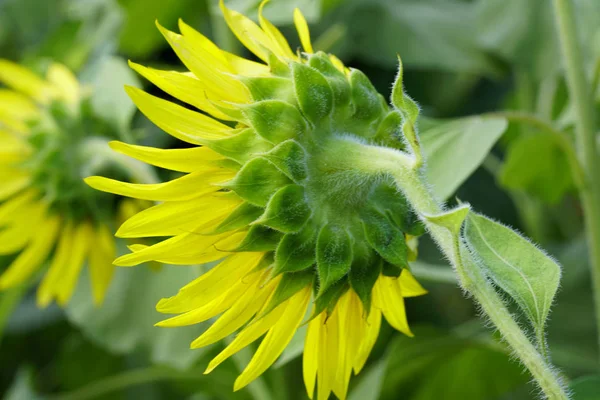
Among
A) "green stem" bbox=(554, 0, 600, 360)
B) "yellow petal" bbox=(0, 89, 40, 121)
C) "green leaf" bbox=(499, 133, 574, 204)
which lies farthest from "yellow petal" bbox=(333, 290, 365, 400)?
"yellow petal" bbox=(0, 89, 40, 121)

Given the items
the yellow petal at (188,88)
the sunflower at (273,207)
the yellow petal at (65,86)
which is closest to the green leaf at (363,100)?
the sunflower at (273,207)

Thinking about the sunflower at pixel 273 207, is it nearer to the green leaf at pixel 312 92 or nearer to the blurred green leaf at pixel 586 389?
A: the green leaf at pixel 312 92

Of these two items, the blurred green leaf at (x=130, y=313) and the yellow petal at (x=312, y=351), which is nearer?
the yellow petal at (x=312, y=351)

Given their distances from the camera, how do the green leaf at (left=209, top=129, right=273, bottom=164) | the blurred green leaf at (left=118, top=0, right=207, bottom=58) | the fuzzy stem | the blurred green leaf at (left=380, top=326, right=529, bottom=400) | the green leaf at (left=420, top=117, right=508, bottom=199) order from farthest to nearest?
1. the blurred green leaf at (left=118, top=0, right=207, bottom=58)
2. the blurred green leaf at (left=380, top=326, right=529, bottom=400)
3. the green leaf at (left=420, top=117, right=508, bottom=199)
4. the green leaf at (left=209, top=129, right=273, bottom=164)
5. the fuzzy stem

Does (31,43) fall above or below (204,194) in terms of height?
below

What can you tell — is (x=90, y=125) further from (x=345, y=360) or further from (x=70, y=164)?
(x=345, y=360)

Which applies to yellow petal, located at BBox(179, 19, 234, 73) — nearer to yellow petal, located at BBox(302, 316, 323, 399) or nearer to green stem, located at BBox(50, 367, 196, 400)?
yellow petal, located at BBox(302, 316, 323, 399)

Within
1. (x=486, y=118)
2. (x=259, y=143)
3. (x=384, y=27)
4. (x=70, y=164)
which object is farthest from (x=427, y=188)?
(x=384, y=27)
